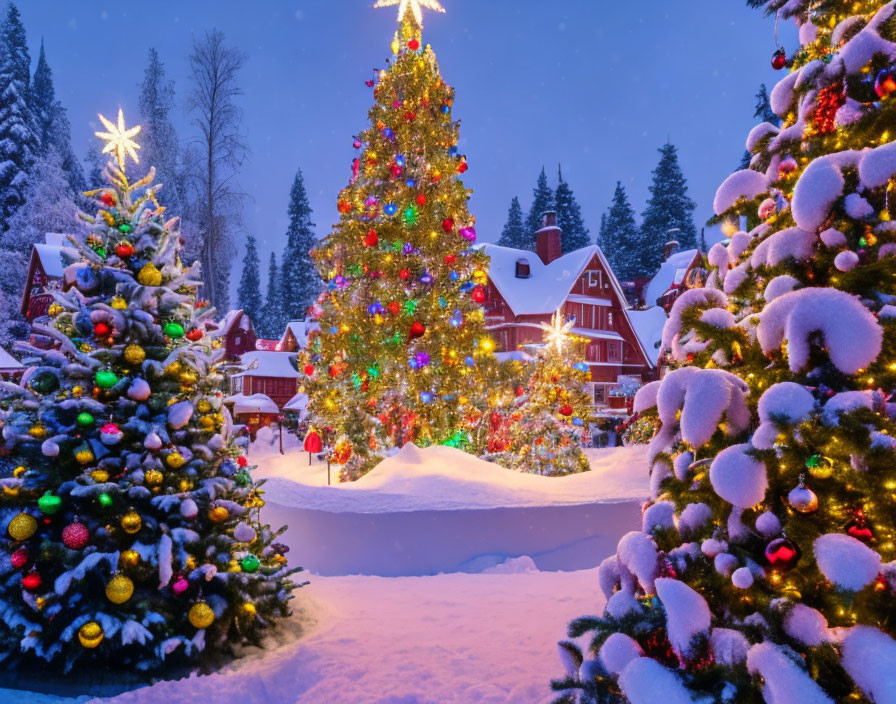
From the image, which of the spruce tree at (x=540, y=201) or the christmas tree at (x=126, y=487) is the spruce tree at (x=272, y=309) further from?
the christmas tree at (x=126, y=487)

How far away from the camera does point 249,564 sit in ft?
14.7

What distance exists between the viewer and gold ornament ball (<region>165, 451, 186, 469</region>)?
4309 mm

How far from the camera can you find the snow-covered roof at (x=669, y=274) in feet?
108

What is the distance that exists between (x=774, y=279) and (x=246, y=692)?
3895 mm

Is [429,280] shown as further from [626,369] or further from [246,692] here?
[626,369]

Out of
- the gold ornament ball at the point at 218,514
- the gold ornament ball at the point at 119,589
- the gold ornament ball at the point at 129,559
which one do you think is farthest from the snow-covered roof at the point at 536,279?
the gold ornament ball at the point at 119,589

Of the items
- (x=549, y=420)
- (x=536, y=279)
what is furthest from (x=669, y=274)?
(x=549, y=420)

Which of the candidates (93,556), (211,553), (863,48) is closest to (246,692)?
(211,553)

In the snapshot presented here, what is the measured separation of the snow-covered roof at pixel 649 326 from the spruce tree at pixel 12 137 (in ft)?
99.3

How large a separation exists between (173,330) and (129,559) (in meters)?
1.76

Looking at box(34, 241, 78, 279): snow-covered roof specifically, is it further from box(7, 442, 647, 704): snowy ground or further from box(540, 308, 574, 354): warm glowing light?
box(540, 308, 574, 354): warm glowing light

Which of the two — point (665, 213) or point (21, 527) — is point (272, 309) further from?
point (21, 527)

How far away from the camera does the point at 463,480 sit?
316 inches

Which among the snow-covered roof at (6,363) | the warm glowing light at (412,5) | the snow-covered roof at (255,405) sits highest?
the warm glowing light at (412,5)
